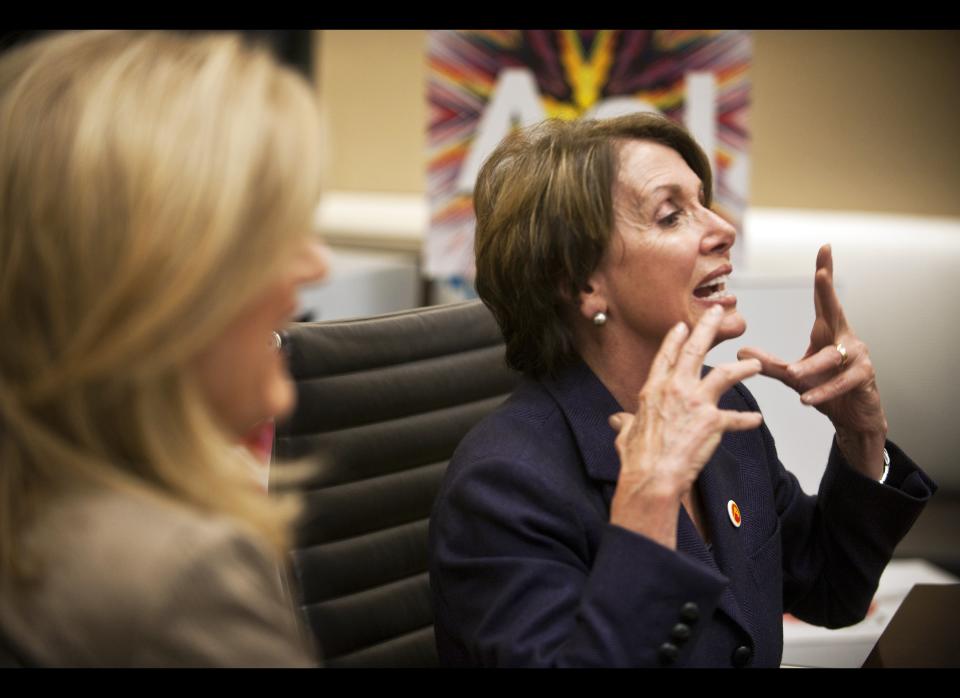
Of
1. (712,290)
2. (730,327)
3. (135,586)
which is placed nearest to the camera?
(135,586)

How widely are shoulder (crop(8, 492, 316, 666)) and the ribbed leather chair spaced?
66 cm

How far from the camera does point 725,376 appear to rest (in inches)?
47.3

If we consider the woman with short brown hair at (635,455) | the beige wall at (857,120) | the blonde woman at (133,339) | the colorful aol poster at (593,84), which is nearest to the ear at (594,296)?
the woman with short brown hair at (635,455)

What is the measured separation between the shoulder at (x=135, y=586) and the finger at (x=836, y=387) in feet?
2.99

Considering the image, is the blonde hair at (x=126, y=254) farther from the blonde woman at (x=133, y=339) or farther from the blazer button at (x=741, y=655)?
the blazer button at (x=741, y=655)

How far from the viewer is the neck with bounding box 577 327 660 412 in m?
1.44

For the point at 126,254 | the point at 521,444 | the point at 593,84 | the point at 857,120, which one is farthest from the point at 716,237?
the point at 857,120

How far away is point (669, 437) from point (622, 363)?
30cm

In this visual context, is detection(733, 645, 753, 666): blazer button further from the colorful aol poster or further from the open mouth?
the colorful aol poster

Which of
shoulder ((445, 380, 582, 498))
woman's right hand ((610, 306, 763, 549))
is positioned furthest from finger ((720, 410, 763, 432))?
shoulder ((445, 380, 582, 498))

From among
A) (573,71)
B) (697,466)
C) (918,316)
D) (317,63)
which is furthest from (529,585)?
(317,63)

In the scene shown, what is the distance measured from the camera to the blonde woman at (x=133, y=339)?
0.74 metres

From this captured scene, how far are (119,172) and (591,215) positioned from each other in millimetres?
751

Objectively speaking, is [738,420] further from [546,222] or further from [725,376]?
[546,222]
